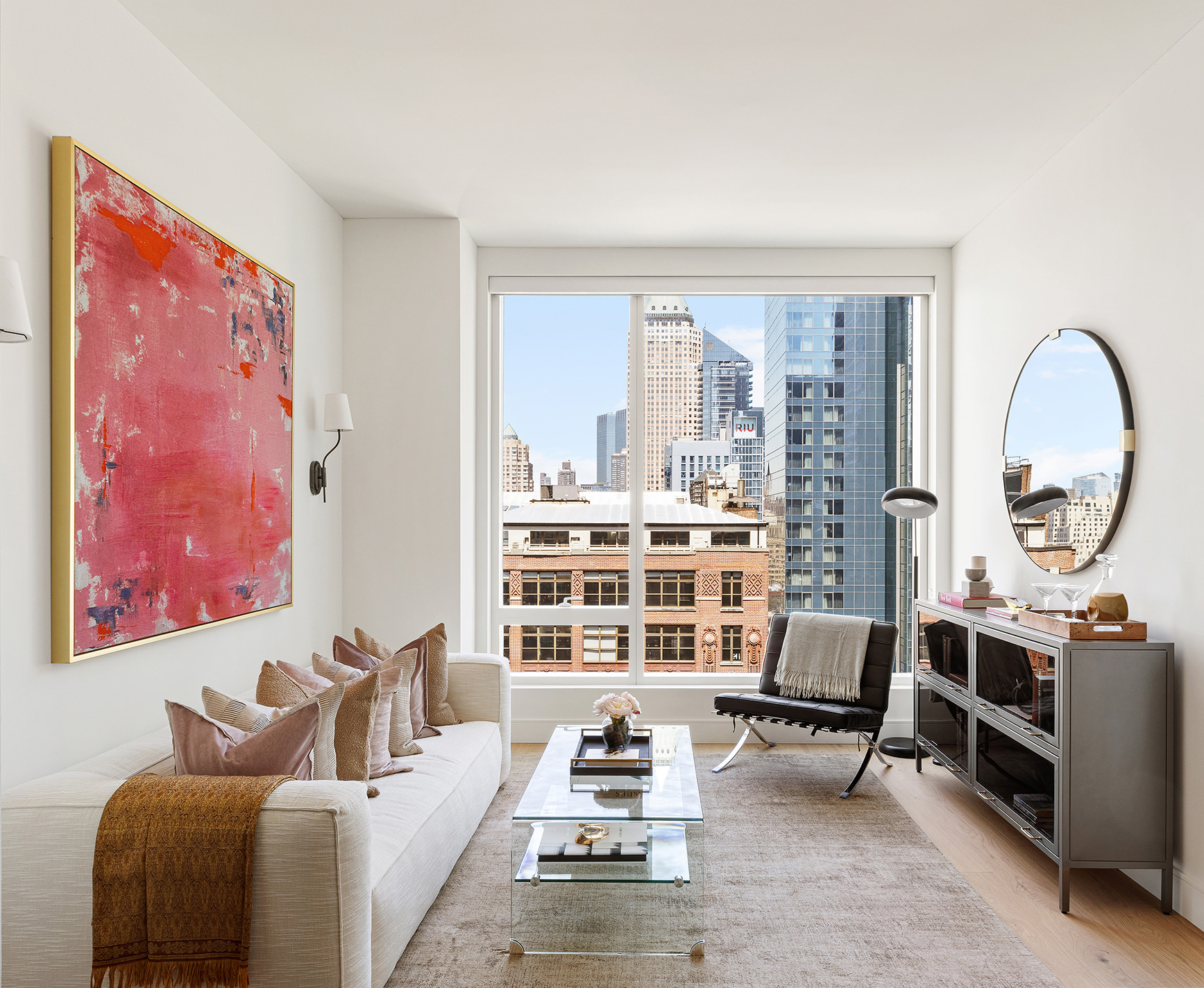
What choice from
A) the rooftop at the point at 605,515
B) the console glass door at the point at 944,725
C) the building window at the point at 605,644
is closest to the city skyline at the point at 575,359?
the rooftop at the point at 605,515

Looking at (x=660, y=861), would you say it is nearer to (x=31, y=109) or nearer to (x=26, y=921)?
(x=26, y=921)

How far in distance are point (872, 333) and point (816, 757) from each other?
8.40 feet

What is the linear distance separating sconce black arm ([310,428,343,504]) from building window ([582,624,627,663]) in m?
1.81

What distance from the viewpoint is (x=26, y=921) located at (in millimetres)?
1855

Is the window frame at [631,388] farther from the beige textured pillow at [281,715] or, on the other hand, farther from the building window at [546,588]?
the beige textured pillow at [281,715]

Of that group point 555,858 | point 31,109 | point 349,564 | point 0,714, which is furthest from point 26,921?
point 349,564

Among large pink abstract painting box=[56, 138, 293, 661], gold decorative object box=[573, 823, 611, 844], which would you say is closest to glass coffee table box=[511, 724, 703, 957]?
gold decorative object box=[573, 823, 611, 844]

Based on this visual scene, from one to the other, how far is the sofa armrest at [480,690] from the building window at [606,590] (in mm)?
1242

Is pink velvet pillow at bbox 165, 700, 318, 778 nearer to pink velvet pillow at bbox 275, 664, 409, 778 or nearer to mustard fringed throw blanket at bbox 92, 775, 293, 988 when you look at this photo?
mustard fringed throw blanket at bbox 92, 775, 293, 988

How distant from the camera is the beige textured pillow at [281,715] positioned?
237 centimetres

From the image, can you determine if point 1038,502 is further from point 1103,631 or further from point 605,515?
point 605,515

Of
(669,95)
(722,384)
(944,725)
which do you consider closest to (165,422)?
(669,95)

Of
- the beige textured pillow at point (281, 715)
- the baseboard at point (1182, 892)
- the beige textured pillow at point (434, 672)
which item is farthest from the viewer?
the beige textured pillow at point (434, 672)

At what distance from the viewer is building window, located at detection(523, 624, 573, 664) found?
5020 mm
